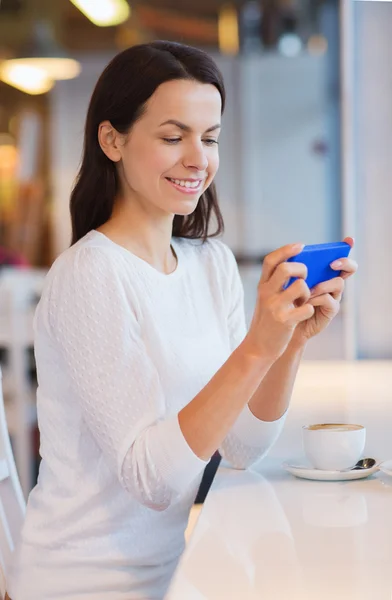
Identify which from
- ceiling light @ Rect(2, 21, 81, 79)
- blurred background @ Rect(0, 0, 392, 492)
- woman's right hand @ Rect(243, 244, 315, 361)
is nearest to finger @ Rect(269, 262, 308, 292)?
woman's right hand @ Rect(243, 244, 315, 361)

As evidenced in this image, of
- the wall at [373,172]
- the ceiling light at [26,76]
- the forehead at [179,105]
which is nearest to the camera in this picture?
the forehead at [179,105]

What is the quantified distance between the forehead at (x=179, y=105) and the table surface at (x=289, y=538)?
0.49 metres

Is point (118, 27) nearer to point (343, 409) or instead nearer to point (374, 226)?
point (374, 226)

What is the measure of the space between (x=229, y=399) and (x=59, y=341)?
261mm

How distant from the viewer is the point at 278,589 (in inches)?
29.9

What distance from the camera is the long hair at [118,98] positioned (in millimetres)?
1232

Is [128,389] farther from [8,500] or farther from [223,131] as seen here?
[223,131]

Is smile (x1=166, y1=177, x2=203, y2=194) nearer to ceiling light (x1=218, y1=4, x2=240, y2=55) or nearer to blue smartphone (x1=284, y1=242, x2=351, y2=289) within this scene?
blue smartphone (x1=284, y1=242, x2=351, y2=289)

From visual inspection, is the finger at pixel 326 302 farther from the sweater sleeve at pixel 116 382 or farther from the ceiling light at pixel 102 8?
the ceiling light at pixel 102 8

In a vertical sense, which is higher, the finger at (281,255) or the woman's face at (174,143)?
the woman's face at (174,143)

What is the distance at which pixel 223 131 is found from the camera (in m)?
5.69

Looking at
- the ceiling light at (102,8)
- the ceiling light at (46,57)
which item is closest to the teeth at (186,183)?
the ceiling light at (102,8)

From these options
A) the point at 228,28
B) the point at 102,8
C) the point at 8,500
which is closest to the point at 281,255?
the point at 8,500

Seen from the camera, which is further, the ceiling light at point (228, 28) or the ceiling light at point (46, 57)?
the ceiling light at point (46, 57)
